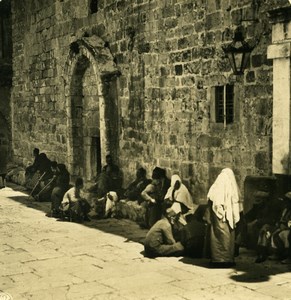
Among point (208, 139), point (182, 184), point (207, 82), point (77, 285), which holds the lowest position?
point (77, 285)

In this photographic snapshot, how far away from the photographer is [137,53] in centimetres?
1229

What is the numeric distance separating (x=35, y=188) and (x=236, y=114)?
732 cm

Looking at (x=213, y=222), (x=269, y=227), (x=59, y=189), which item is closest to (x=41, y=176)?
(x=59, y=189)

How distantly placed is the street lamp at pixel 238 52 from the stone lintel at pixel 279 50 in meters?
0.40

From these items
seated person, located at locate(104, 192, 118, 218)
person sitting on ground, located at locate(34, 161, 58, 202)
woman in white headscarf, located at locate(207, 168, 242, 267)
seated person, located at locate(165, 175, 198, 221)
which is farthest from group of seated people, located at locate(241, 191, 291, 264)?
person sitting on ground, located at locate(34, 161, 58, 202)

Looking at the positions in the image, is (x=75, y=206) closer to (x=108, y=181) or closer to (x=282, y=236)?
(x=108, y=181)

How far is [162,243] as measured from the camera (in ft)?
28.5

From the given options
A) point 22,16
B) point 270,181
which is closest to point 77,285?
point 270,181

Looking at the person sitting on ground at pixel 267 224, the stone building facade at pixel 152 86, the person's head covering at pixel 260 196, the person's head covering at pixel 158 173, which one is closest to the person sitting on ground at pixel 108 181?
the stone building facade at pixel 152 86

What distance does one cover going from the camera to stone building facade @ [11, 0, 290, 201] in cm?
939

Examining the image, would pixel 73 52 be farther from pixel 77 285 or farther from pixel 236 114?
pixel 77 285

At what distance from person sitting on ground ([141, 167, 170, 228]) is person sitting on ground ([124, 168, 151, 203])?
46 centimetres

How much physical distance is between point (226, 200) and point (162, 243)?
1346mm

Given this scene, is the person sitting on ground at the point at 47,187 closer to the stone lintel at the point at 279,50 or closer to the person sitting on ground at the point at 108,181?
the person sitting on ground at the point at 108,181
